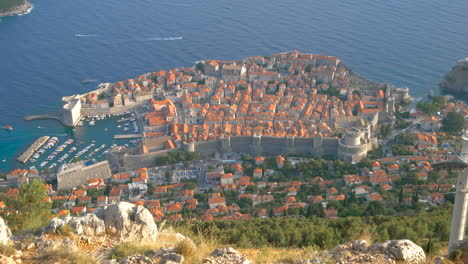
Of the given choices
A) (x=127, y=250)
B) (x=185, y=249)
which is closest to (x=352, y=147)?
(x=185, y=249)

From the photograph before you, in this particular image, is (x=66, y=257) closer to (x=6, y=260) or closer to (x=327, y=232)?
(x=6, y=260)

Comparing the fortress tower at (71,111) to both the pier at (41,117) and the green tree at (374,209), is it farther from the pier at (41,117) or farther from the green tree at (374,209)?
the green tree at (374,209)

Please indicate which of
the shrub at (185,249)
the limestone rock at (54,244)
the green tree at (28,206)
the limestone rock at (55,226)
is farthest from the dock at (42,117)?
the shrub at (185,249)

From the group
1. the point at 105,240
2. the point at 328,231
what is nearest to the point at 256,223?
the point at 328,231

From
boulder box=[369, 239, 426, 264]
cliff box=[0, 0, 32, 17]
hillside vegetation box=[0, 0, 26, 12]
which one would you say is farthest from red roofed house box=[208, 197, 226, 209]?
hillside vegetation box=[0, 0, 26, 12]

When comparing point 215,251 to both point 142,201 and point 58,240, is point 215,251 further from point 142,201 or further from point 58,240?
point 142,201

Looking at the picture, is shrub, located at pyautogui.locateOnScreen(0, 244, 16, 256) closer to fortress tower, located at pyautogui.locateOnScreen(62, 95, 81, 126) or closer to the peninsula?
the peninsula
